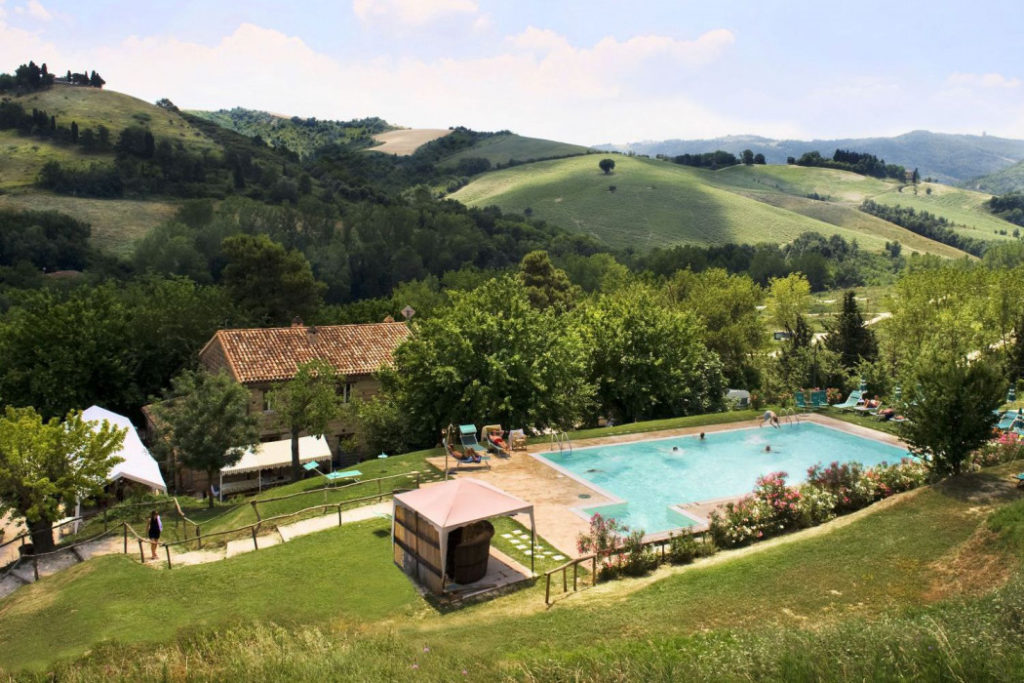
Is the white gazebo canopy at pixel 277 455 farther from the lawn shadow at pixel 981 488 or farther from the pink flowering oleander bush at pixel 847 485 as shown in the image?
the lawn shadow at pixel 981 488

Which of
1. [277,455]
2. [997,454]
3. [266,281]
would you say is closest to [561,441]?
[277,455]

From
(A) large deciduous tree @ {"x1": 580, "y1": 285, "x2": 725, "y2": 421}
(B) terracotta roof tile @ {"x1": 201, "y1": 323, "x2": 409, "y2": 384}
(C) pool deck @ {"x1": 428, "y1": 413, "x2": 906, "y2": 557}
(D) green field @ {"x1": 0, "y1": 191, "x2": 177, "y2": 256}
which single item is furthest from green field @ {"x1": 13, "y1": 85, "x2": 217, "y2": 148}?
(C) pool deck @ {"x1": 428, "y1": 413, "x2": 906, "y2": 557}

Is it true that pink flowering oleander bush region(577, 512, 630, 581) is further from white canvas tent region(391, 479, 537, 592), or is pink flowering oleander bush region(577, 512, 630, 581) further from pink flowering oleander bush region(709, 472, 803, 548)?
pink flowering oleander bush region(709, 472, 803, 548)

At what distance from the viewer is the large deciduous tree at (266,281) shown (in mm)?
58844

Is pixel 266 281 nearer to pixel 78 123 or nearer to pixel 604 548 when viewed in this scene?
pixel 604 548

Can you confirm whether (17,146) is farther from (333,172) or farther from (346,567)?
(346,567)

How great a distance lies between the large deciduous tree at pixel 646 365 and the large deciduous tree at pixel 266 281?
34.1 m

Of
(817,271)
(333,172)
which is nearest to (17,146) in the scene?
(333,172)

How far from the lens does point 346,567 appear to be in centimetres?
1409

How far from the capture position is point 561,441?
998 inches

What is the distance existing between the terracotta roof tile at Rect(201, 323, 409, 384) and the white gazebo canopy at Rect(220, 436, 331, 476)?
4.34 meters

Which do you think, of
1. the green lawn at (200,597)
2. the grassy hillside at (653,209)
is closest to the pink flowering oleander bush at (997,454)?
the green lawn at (200,597)

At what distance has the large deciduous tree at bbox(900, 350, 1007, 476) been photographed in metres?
16.6

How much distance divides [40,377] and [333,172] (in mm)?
113701
